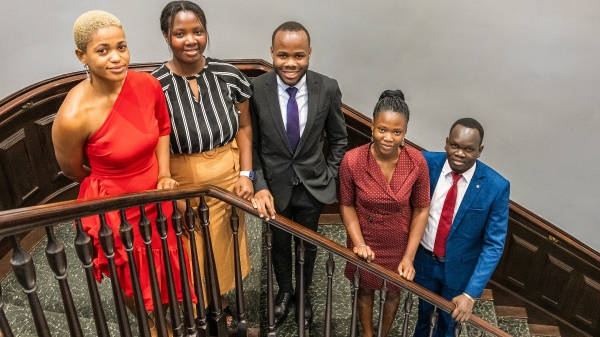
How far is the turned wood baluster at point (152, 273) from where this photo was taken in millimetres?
1660

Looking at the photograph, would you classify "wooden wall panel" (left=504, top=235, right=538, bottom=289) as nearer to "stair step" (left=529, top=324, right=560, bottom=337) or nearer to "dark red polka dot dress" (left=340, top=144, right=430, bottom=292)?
"stair step" (left=529, top=324, right=560, bottom=337)

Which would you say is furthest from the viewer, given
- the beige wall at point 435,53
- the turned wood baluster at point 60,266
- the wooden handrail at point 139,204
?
the beige wall at point 435,53

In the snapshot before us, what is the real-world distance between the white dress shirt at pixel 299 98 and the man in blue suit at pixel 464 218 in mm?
640

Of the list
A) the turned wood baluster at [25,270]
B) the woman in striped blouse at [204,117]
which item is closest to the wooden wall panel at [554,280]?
the woman in striped blouse at [204,117]

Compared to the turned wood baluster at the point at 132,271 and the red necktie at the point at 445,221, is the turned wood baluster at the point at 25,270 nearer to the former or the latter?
the turned wood baluster at the point at 132,271

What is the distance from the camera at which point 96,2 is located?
9.75 ft

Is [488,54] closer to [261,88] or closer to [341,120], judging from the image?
[341,120]

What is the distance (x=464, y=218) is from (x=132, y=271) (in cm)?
145

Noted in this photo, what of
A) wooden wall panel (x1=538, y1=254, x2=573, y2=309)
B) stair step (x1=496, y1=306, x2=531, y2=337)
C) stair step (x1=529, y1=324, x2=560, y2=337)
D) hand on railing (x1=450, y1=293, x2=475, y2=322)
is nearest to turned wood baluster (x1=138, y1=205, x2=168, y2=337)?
hand on railing (x1=450, y1=293, x2=475, y2=322)

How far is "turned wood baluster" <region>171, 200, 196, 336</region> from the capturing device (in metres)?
1.78

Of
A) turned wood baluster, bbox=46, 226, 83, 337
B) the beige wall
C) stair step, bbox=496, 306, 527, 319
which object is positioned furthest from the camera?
stair step, bbox=496, 306, 527, 319

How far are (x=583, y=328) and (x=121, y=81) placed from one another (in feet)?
13.0

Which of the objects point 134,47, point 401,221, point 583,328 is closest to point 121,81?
point 401,221

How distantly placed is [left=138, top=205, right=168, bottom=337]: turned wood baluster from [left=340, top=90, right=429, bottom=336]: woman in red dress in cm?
82
